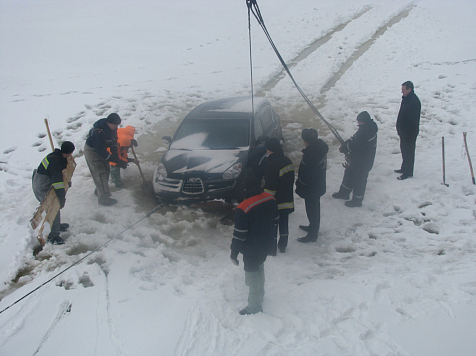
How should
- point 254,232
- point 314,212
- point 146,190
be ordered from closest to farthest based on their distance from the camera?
point 254,232, point 314,212, point 146,190

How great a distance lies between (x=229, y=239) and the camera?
527 centimetres

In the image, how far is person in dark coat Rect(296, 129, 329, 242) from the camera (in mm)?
4691

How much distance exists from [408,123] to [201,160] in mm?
3951

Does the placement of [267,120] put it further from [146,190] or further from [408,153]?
[146,190]

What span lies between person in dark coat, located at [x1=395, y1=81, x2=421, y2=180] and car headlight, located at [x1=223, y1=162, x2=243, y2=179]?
3226mm

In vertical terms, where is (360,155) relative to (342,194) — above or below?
above

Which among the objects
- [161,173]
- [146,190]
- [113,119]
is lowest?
[146,190]

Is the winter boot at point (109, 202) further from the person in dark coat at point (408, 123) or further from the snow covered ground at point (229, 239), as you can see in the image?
the person in dark coat at point (408, 123)

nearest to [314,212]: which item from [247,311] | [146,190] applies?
[247,311]

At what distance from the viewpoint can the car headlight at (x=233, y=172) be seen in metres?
5.82

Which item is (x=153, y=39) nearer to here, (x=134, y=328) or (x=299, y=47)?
(x=299, y=47)

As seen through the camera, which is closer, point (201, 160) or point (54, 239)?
point (54, 239)

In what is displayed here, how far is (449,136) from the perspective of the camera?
793 cm

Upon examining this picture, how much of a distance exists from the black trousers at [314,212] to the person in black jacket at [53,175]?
12.1 ft
